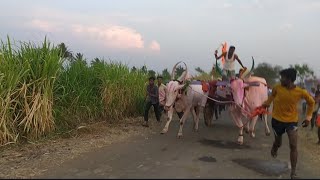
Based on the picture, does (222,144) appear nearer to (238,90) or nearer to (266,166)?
(238,90)

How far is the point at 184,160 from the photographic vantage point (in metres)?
9.05

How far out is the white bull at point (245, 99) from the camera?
11078mm

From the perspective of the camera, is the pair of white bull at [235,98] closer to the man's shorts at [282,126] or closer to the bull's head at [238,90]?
the bull's head at [238,90]

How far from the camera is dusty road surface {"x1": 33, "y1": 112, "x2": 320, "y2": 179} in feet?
26.0

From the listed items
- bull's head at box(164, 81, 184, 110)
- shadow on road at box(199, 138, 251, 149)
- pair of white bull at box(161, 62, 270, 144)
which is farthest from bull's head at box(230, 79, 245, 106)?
bull's head at box(164, 81, 184, 110)

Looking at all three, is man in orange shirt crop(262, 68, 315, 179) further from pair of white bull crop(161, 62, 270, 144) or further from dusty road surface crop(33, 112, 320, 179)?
pair of white bull crop(161, 62, 270, 144)

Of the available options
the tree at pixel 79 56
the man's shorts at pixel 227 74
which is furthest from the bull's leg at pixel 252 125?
the tree at pixel 79 56

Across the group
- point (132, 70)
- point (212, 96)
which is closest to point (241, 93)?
point (212, 96)

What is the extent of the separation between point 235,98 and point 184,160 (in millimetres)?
2693

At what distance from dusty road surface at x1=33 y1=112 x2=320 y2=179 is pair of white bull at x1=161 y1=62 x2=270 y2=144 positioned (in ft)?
1.82

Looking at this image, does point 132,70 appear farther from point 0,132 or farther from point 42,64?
point 0,132

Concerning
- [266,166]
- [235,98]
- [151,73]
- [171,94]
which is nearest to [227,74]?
[235,98]

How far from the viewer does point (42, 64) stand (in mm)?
11227

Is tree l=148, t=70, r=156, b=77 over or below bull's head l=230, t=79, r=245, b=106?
over
